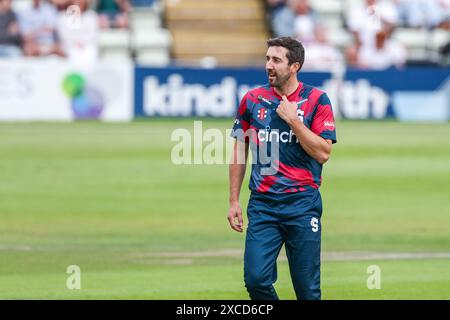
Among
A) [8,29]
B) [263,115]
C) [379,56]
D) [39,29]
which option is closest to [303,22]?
[379,56]

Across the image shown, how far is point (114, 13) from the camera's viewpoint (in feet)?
99.2

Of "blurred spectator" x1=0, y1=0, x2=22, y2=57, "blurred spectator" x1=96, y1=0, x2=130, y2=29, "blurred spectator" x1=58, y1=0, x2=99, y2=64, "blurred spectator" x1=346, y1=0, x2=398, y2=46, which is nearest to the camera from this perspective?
"blurred spectator" x1=0, y1=0, x2=22, y2=57

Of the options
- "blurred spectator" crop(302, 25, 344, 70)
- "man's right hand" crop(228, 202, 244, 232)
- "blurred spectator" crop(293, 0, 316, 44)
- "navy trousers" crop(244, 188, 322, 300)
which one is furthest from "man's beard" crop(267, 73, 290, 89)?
"blurred spectator" crop(293, 0, 316, 44)

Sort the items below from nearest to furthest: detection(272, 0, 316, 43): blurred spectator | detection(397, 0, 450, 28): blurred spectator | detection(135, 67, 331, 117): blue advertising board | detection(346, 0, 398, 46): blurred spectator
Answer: detection(135, 67, 331, 117): blue advertising board
detection(272, 0, 316, 43): blurred spectator
detection(346, 0, 398, 46): blurred spectator
detection(397, 0, 450, 28): blurred spectator

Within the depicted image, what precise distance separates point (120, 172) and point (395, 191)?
435 centimetres

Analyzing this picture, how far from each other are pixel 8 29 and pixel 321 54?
741 cm

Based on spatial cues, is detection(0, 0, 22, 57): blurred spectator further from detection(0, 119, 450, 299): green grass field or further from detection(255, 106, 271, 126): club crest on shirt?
detection(255, 106, 271, 126): club crest on shirt

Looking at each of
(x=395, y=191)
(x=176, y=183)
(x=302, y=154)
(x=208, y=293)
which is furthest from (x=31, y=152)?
(x=302, y=154)

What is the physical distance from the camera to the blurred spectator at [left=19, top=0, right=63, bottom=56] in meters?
27.3

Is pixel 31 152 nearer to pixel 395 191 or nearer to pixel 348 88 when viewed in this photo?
pixel 395 191

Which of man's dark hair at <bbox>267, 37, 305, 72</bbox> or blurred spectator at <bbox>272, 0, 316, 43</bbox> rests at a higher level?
blurred spectator at <bbox>272, 0, 316, 43</bbox>

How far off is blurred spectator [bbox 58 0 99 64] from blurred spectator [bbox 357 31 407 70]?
21.1 feet

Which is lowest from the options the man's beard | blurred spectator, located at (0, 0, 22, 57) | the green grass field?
the green grass field

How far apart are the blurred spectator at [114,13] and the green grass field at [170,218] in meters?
5.97
